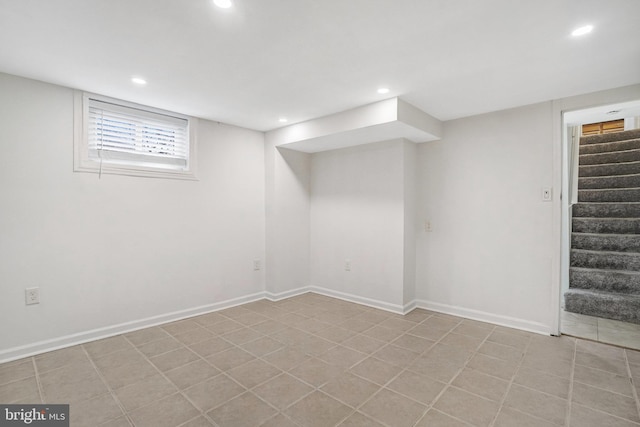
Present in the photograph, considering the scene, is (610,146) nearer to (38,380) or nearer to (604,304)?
(604,304)

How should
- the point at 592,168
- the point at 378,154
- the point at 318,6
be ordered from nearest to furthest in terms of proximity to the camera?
1. the point at 318,6
2. the point at 378,154
3. the point at 592,168

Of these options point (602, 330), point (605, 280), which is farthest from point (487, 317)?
point (605, 280)

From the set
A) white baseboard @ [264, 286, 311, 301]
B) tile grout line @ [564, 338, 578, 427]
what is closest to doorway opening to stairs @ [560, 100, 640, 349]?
tile grout line @ [564, 338, 578, 427]

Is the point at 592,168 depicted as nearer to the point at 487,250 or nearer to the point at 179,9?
the point at 487,250

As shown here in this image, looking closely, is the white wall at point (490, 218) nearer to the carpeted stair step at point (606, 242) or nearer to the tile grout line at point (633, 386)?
the tile grout line at point (633, 386)

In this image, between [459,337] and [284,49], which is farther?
[459,337]

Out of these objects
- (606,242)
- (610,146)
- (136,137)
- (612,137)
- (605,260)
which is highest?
(612,137)

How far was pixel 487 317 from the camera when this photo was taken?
10.8ft

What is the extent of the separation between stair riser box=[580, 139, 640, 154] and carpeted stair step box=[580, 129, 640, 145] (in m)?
0.16

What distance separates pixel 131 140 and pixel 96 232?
99cm

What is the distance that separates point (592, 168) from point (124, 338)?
662 cm

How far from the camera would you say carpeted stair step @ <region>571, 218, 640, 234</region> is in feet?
12.9

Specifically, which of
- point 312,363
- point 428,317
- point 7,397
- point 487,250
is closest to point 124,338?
point 7,397

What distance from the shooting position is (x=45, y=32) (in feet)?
6.19
